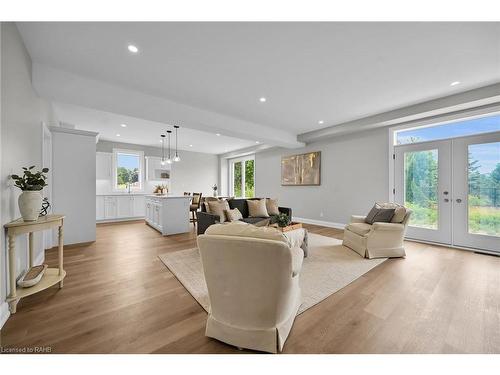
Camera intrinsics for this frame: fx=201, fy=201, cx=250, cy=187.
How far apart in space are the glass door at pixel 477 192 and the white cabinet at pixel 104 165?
9.27 meters

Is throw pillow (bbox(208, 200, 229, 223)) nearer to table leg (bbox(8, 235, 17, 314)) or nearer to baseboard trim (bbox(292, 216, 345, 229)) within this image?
table leg (bbox(8, 235, 17, 314))

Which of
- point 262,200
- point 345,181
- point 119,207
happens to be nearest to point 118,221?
point 119,207

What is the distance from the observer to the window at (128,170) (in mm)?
7074

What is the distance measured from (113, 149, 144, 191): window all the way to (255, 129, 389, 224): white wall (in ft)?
17.7

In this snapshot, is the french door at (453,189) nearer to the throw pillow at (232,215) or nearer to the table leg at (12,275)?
the throw pillow at (232,215)

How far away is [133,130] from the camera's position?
5758 mm

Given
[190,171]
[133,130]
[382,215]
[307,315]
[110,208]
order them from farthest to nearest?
1. [190,171]
2. [110,208]
3. [133,130]
4. [382,215]
5. [307,315]

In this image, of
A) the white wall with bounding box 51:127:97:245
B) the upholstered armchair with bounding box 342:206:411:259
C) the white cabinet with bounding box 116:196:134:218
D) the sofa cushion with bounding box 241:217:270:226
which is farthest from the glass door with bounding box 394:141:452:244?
the white cabinet with bounding box 116:196:134:218

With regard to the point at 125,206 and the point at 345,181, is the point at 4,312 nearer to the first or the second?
the point at 125,206

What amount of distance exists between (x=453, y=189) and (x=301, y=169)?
3580mm

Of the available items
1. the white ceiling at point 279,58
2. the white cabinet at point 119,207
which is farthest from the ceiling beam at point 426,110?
the white cabinet at point 119,207

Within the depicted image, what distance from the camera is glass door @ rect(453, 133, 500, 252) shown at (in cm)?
347
